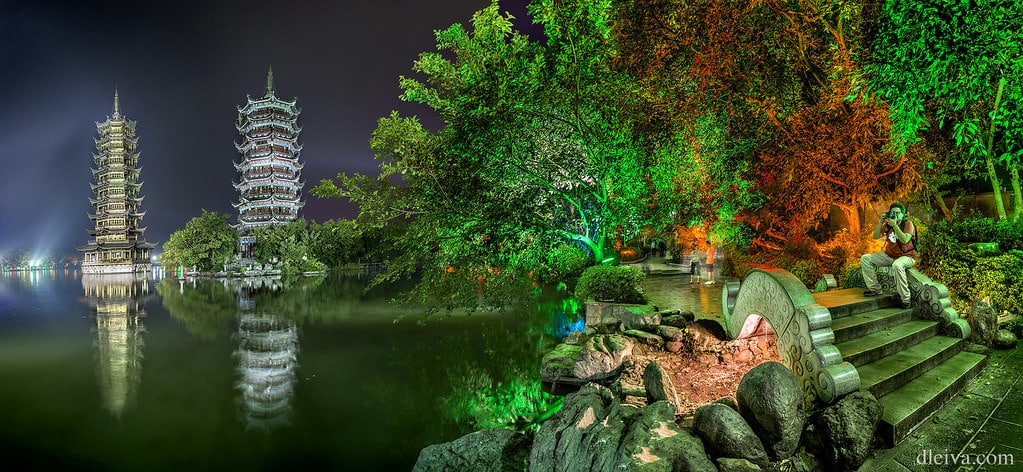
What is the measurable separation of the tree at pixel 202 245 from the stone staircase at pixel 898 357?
57.0m

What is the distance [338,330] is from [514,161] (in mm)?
11023

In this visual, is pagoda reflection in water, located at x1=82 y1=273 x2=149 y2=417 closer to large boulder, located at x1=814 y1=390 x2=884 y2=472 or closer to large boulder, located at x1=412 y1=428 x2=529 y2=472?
large boulder, located at x1=412 y1=428 x2=529 y2=472

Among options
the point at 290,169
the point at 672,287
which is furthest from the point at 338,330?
the point at 290,169

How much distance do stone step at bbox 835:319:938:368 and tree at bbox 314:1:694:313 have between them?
4935 millimetres

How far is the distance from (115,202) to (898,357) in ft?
282

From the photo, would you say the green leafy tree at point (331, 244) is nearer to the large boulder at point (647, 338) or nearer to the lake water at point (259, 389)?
the lake water at point (259, 389)

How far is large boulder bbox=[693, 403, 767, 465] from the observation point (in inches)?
Result: 153

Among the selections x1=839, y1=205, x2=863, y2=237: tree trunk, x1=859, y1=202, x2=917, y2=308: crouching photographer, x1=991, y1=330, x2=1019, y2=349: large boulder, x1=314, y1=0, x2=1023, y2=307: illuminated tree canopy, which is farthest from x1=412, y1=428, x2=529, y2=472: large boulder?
x1=839, y1=205, x2=863, y2=237: tree trunk

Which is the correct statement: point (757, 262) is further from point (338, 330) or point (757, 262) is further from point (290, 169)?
point (290, 169)

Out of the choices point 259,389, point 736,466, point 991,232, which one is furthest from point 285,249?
point 991,232

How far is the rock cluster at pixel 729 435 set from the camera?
3.84 m

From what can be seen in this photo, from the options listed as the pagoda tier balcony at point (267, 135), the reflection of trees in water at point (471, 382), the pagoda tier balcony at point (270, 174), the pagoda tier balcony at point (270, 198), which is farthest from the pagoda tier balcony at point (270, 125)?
the reflection of trees in water at point (471, 382)

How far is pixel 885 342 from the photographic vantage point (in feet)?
17.4

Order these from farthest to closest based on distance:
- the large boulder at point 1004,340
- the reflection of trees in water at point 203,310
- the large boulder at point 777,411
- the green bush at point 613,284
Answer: the reflection of trees in water at point 203,310
the green bush at point 613,284
the large boulder at point 1004,340
the large boulder at point 777,411
